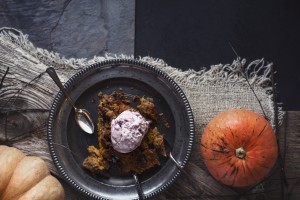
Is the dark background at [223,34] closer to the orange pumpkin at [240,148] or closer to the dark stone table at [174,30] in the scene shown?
the dark stone table at [174,30]

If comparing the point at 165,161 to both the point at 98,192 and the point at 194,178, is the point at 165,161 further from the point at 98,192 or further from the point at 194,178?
the point at 98,192

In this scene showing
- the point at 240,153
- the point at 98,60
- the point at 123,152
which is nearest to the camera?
the point at 240,153

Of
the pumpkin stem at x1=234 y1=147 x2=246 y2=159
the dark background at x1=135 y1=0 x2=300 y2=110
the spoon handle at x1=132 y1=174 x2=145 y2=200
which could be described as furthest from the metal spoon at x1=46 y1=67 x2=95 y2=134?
the pumpkin stem at x1=234 y1=147 x2=246 y2=159

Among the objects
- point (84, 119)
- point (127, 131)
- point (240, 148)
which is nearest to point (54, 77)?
point (84, 119)

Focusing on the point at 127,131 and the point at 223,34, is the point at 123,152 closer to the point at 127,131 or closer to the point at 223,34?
the point at 127,131

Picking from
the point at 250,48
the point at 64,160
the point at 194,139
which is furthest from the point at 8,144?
the point at 250,48

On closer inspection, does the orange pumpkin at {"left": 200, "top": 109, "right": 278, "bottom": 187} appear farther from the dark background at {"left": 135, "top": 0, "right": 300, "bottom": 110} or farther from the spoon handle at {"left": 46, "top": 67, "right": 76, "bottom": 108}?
the spoon handle at {"left": 46, "top": 67, "right": 76, "bottom": 108}
